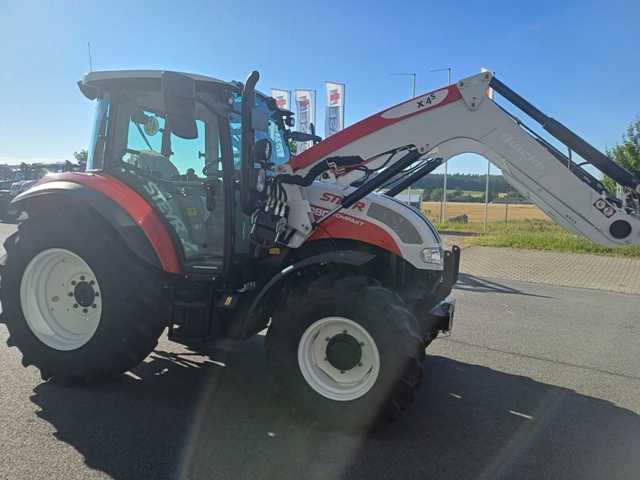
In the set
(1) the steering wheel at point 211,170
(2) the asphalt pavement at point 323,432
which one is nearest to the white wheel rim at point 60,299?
(2) the asphalt pavement at point 323,432

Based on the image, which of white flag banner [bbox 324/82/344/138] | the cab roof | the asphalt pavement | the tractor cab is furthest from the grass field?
the cab roof

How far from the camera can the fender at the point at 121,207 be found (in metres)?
3.85

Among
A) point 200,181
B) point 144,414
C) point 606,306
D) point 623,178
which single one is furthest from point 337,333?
point 606,306

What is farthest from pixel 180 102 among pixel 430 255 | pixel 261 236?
pixel 430 255

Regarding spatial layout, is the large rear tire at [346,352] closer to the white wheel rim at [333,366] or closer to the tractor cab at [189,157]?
the white wheel rim at [333,366]

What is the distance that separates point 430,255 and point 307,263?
105cm

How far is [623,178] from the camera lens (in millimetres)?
3393

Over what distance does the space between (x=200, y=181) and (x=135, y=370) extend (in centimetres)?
185

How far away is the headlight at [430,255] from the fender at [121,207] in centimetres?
204

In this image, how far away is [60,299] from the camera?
14.0 feet

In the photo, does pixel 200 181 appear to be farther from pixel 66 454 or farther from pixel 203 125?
pixel 66 454

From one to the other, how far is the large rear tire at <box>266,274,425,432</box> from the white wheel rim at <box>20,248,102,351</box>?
1.75 m

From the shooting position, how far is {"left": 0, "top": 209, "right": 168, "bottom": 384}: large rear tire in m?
3.85

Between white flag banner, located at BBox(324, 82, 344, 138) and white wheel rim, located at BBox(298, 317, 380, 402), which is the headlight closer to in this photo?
white wheel rim, located at BBox(298, 317, 380, 402)
